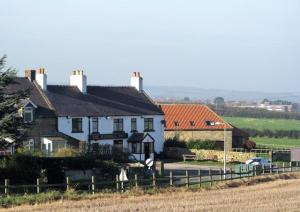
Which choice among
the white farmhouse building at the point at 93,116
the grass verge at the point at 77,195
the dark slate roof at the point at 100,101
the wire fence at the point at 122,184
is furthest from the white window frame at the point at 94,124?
the grass verge at the point at 77,195

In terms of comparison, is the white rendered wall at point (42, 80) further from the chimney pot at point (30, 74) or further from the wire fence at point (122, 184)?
the wire fence at point (122, 184)

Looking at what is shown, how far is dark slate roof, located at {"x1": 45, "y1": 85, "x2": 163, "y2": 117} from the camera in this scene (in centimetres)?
6619

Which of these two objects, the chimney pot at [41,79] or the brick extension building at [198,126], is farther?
the brick extension building at [198,126]

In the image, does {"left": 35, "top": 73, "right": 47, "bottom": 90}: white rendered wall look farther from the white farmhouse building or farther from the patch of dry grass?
the patch of dry grass

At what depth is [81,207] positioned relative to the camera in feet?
98.0

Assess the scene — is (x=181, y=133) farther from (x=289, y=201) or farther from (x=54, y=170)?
(x=289, y=201)

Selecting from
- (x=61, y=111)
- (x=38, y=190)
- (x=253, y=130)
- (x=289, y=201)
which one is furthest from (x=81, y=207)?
(x=253, y=130)

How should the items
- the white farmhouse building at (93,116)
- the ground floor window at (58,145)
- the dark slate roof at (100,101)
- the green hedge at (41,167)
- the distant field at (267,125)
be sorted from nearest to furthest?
the green hedge at (41,167) → the ground floor window at (58,145) → the white farmhouse building at (93,116) → the dark slate roof at (100,101) → the distant field at (267,125)

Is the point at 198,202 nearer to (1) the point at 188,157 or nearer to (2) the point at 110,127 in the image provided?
(2) the point at 110,127

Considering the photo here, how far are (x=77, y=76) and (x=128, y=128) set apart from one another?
719 centimetres

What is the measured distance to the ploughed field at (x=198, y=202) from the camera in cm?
2984

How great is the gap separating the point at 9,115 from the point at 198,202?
1183 cm

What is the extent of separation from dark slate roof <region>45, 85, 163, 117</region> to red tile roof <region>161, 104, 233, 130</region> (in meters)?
8.14

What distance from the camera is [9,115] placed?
3872 cm
